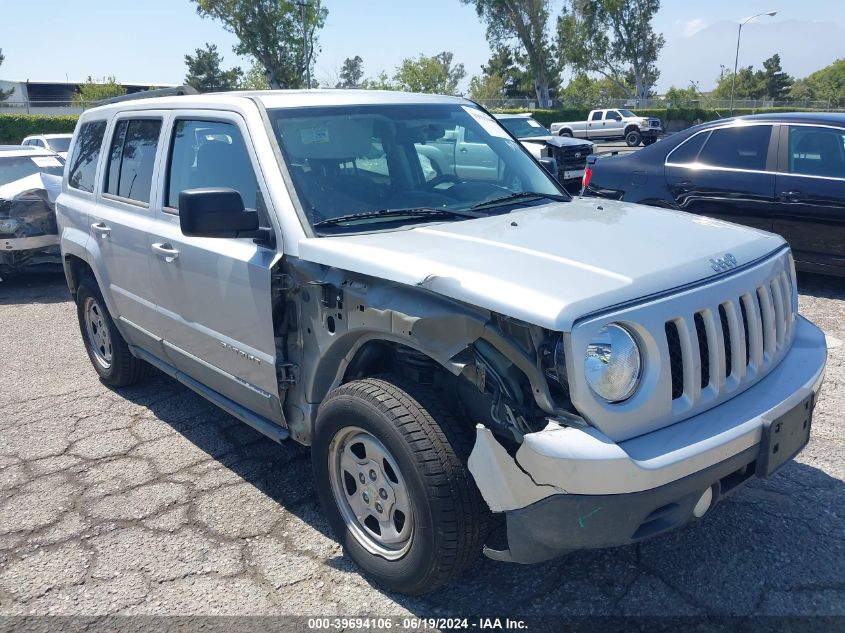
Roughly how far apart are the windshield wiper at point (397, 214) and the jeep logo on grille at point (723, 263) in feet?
3.56

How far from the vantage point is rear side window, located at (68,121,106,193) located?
505 cm

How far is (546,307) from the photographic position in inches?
89.7

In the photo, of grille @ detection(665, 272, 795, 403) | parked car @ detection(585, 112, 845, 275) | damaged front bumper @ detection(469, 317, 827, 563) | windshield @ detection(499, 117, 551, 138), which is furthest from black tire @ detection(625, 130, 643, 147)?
damaged front bumper @ detection(469, 317, 827, 563)

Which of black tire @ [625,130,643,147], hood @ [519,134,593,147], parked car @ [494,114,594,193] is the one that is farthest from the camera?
black tire @ [625,130,643,147]

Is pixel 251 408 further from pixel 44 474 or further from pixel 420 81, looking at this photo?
pixel 420 81

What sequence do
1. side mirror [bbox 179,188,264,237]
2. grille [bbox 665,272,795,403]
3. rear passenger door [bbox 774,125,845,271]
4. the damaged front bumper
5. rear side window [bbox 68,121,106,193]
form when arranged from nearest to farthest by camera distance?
1. the damaged front bumper
2. grille [bbox 665,272,795,403]
3. side mirror [bbox 179,188,264,237]
4. rear side window [bbox 68,121,106,193]
5. rear passenger door [bbox 774,125,845,271]

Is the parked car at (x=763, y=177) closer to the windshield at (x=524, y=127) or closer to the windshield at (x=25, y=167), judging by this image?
the windshield at (x=25, y=167)

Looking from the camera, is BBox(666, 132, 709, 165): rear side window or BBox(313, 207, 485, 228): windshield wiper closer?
BBox(313, 207, 485, 228): windshield wiper

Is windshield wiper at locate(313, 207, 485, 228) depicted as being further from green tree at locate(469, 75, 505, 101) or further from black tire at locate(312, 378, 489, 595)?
green tree at locate(469, 75, 505, 101)

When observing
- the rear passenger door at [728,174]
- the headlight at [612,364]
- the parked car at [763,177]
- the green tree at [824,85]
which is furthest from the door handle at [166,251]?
the green tree at [824,85]

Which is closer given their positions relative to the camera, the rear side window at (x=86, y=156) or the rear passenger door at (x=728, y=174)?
the rear side window at (x=86, y=156)

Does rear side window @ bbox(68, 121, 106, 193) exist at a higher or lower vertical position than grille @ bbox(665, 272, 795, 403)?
higher

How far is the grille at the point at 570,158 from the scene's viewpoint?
49.2ft

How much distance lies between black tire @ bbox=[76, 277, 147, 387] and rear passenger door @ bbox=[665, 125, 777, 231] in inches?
A: 212
